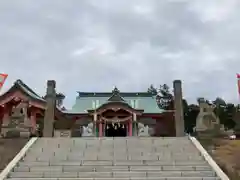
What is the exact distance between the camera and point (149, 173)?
367 inches

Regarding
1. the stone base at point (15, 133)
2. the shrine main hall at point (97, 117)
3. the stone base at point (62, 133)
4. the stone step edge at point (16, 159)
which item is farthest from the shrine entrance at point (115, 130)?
the stone step edge at point (16, 159)

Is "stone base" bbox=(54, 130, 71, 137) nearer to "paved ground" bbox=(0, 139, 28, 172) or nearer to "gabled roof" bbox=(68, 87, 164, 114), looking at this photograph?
"gabled roof" bbox=(68, 87, 164, 114)

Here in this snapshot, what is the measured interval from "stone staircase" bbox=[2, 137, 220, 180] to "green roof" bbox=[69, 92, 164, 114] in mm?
12769

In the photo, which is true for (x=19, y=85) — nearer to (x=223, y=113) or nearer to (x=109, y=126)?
(x=109, y=126)

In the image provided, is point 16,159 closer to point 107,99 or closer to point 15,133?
point 15,133

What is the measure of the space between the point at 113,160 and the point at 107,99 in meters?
17.9

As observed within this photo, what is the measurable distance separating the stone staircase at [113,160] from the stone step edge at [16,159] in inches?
4.1

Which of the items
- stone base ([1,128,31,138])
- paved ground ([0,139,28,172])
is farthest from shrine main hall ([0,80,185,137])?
paved ground ([0,139,28,172])

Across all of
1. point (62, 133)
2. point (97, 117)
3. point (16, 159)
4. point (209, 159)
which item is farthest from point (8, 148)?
point (97, 117)

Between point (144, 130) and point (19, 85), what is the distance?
358 inches

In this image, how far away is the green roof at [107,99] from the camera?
26150 millimetres

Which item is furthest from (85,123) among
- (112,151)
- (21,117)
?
(112,151)

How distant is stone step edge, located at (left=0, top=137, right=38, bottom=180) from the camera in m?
9.10

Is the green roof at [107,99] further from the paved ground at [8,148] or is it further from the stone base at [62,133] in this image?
the paved ground at [8,148]
